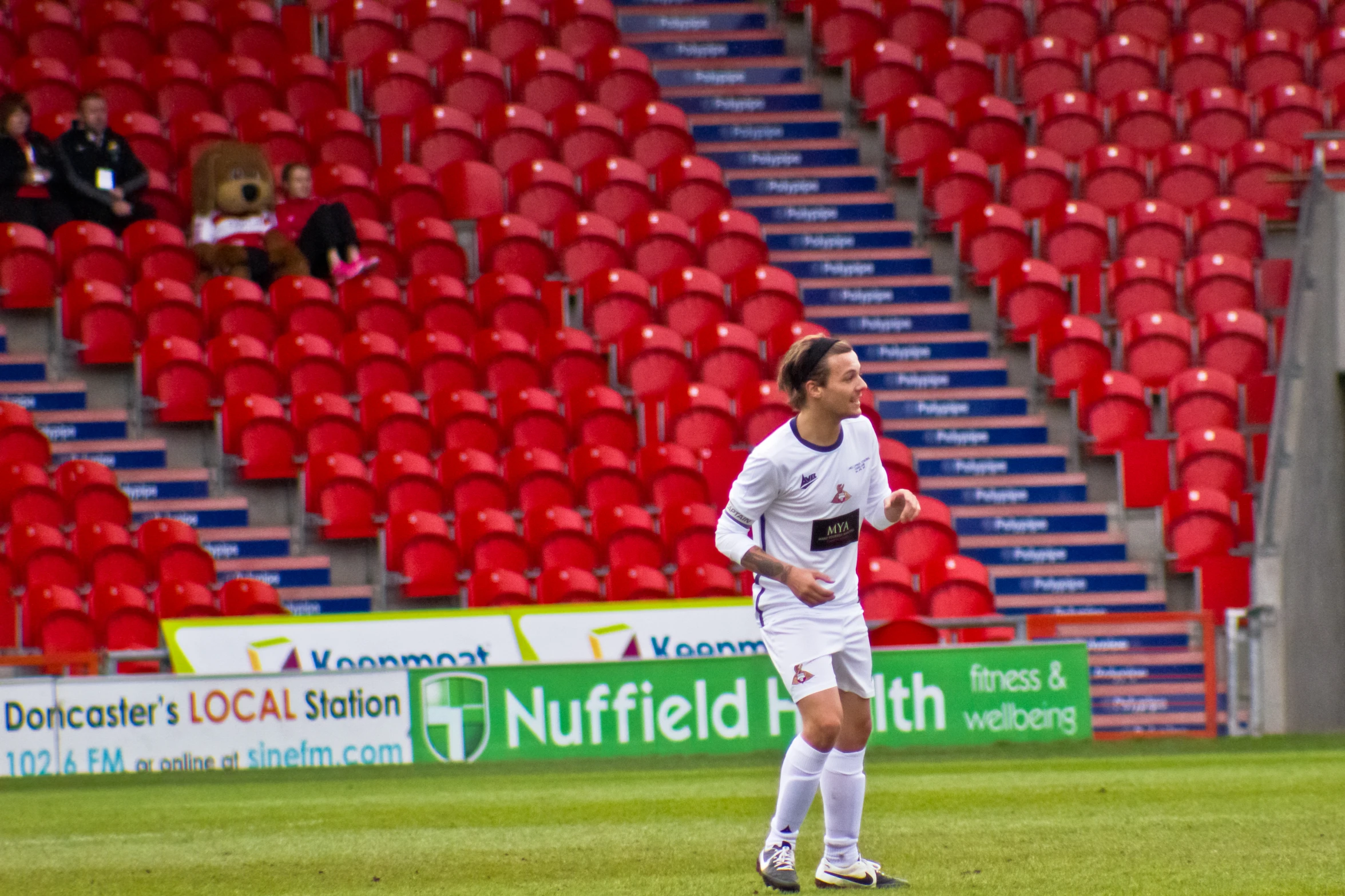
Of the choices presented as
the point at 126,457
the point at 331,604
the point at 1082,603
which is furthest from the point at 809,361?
the point at 126,457

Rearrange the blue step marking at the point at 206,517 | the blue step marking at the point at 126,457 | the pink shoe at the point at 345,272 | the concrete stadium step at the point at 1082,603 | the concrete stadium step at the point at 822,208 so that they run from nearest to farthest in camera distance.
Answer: the concrete stadium step at the point at 1082,603
the blue step marking at the point at 206,517
the blue step marking at the point at 126,457
the pink shoe at the point at 345,272
the concrete stadium step at the point at 822,208

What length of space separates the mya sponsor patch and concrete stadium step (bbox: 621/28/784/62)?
15.0 m

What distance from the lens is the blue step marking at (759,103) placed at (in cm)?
1980

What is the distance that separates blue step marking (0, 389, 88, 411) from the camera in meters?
16.0

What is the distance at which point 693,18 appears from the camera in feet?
67.7

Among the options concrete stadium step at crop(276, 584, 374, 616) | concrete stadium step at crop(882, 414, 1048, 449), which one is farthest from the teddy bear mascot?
concrete stadium step at crop(882, 414, 1048, 449)

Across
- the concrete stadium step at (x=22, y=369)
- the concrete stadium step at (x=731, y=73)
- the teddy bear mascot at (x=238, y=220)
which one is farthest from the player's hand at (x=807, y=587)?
the concrete stadium step at (x=731, y=73)

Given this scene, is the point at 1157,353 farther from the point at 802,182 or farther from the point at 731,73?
the point at 731,73

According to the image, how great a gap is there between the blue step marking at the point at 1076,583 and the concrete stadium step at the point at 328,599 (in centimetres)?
534

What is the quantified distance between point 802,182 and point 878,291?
1797 mm

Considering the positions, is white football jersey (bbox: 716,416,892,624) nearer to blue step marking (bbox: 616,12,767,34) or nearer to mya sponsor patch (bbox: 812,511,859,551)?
mya sponsor patch (bbox: 812,511,859,551)

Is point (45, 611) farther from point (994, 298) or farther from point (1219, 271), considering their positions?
Result: point (1219, 271)

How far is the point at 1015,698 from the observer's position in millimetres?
13031

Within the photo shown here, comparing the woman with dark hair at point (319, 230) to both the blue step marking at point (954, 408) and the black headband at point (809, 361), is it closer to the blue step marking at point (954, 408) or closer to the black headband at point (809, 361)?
the blue step marking at point (954, 408)
